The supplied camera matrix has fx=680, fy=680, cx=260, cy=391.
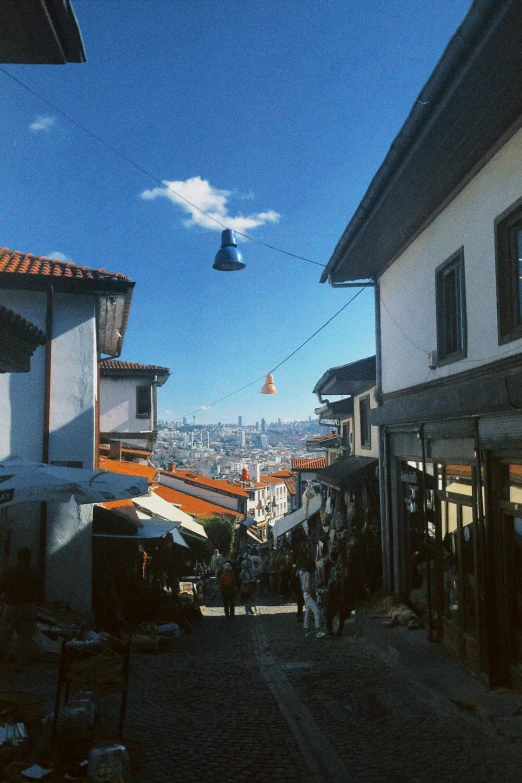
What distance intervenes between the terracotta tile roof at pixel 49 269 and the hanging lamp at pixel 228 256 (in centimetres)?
270

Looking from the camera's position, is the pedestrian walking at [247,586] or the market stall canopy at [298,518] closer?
the pedestrian walking at [247,586]

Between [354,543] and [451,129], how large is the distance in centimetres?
889

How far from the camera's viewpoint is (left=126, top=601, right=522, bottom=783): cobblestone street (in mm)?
5434

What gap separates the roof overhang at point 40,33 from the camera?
4008 mm

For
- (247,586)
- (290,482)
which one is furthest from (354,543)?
(290,482)

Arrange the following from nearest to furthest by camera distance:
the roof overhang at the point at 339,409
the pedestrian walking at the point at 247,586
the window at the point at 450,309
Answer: the window at the point at 450,309 → the pedestrian walking at the point at 247,586 → the roof overhang at the point at 339,409

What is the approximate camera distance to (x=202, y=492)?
5134 centimetres

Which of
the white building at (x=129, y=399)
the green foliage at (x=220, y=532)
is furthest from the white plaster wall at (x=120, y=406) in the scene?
the green foliage at (x=220, y=532)

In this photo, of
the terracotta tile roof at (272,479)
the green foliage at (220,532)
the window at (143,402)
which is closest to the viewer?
the window at (143,402)

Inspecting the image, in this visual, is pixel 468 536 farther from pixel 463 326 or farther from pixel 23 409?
pixel 23 409

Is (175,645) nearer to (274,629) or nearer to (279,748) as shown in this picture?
(274,629)

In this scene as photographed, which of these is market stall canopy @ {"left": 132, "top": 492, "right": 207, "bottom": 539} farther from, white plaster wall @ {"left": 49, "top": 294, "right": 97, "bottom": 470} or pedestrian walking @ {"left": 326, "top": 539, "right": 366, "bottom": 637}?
pedestrian walking @ {"left": 326, "top": 539, "right": 366, "bottom": 637}

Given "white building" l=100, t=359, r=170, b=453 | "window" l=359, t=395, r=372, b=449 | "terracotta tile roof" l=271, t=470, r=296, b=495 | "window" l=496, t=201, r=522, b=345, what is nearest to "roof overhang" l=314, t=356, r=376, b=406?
"window" l=359, t=395, r=372, b=449

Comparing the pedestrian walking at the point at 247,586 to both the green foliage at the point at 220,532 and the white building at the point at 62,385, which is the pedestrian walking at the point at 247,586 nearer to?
the white building at the point at 62,385
